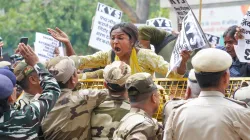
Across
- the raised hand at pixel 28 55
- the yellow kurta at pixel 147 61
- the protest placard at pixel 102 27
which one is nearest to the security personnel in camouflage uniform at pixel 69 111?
the raised hand at pixel 28 55

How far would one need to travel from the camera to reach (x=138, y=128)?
4.39m

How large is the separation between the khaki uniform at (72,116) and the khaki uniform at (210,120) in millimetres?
1067

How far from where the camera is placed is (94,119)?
5203 millimetres

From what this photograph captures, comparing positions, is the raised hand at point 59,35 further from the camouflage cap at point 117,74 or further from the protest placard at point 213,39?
the protest placard at point 213,39

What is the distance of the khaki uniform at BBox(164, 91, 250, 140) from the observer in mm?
4051

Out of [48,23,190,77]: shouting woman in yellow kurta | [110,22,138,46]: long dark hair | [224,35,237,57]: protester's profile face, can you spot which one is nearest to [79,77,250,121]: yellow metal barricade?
[48,23,190,77]: shouting woman in yellow kurta

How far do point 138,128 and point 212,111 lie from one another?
576 mm

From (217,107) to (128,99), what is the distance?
1124 mm

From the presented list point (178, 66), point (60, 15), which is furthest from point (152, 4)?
point (178, 66)

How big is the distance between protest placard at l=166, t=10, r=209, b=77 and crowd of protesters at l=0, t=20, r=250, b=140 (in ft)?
0.19

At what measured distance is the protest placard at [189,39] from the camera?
18.6 feet

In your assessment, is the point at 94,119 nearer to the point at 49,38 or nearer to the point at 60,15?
the point at 49,38

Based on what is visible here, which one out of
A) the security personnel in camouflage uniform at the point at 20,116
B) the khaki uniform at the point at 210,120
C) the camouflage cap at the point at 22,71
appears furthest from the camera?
the camouflage cap at the point at 22,71

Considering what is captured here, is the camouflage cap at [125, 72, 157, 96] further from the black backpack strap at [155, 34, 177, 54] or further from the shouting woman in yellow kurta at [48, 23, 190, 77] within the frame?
the black backpack strap at [155, 34, 177, 54]
